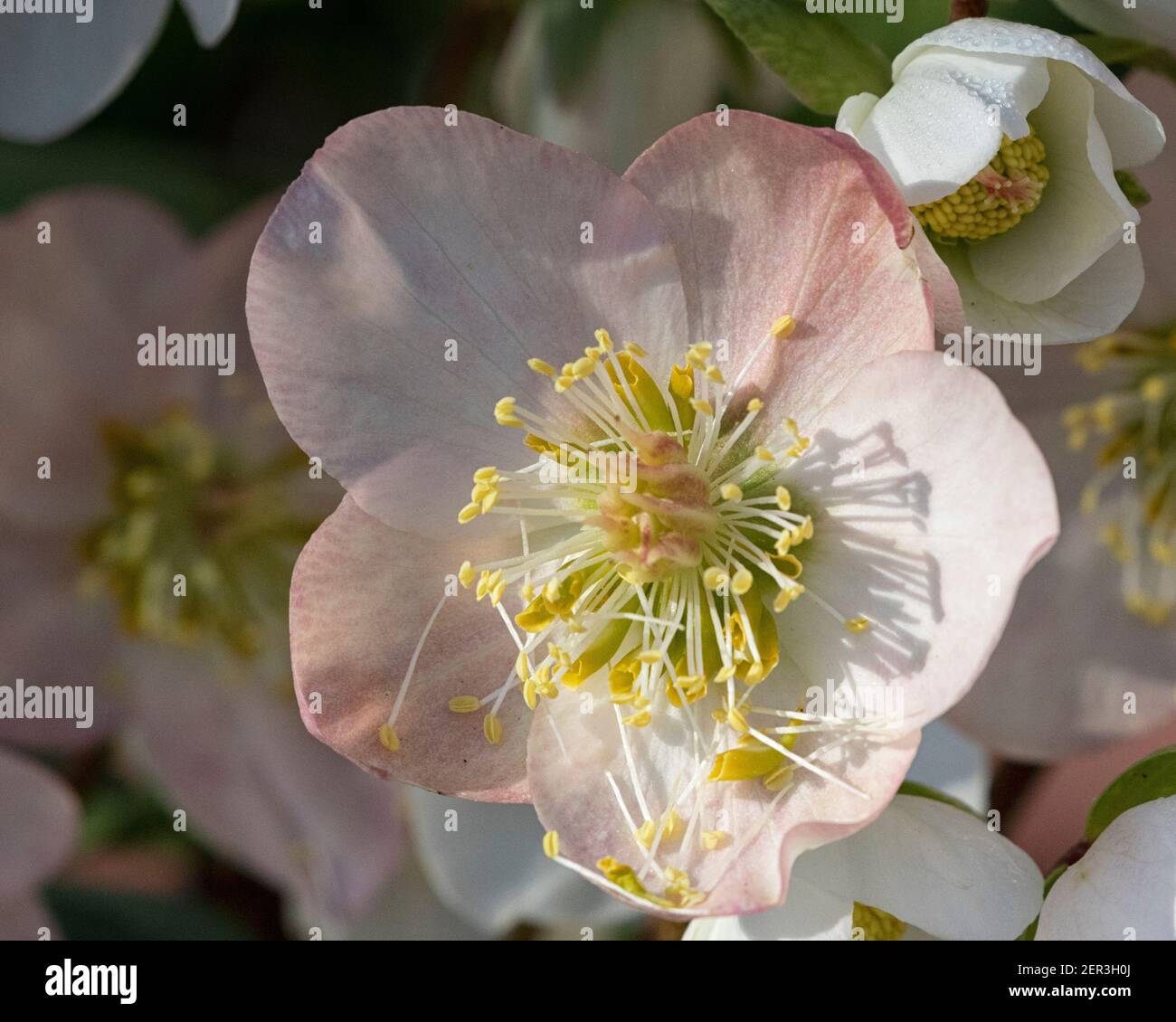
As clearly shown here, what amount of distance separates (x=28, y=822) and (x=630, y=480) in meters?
0.38

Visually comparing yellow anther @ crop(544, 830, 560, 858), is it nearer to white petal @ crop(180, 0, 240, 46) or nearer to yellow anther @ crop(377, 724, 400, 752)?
yellow anther @ crop(377, 724, 400, 752)

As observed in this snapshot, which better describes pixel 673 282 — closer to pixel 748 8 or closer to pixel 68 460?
pixel 748 8

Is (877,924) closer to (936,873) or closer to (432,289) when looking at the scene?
(936,873)

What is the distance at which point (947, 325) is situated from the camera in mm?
537

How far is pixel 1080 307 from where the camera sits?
550 mm

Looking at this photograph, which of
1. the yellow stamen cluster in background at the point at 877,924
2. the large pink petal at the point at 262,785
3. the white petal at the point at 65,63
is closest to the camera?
the yellow stamen cluster in background at the point at 877,924

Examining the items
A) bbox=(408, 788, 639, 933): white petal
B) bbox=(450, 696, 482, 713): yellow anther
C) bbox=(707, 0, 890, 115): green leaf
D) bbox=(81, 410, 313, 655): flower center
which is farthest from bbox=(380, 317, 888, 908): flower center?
bbox=(81, 410, 313, 655): flower center

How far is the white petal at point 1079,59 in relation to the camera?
503mm

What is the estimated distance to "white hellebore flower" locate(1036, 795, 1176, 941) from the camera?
0.52m

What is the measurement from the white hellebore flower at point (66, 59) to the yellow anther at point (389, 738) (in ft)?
1.13

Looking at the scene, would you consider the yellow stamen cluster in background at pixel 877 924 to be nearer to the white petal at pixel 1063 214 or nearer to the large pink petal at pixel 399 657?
the large pink petal at pixel 399 657

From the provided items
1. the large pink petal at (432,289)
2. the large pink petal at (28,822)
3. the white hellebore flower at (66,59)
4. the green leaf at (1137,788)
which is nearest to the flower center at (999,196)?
the large pink petal at (432,289)

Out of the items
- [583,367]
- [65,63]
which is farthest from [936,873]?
[65,63]
